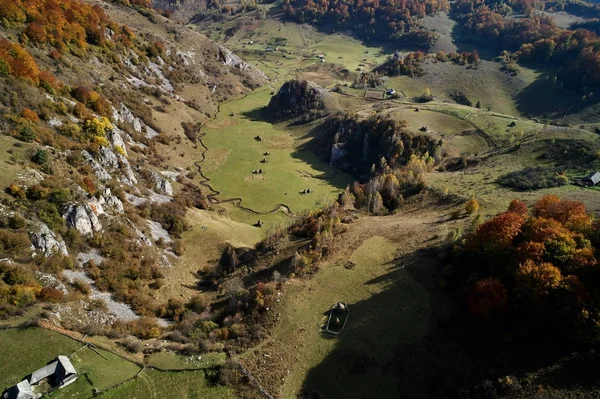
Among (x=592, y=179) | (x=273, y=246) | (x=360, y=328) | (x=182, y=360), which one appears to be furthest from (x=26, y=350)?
(x=592, y=179)

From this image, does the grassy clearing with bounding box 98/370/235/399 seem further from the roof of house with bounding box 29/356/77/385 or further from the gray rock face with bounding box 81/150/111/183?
the gray rock face with bounding box 81/150/111/183

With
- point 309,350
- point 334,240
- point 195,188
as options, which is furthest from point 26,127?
point 309,350

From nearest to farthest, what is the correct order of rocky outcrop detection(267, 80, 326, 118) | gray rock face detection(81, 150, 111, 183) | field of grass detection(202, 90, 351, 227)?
gray rock face detection(81, 150, 111, 183) → field of grass detection(202, 90, 351, 227) → rocky outcrop detection(267, 80, 326, 118)

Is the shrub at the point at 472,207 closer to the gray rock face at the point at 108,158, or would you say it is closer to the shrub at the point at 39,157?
the gray rock face at the point at 108,158

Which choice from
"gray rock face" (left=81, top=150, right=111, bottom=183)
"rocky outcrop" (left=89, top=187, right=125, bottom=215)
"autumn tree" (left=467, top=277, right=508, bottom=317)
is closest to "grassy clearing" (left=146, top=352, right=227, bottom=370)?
"autumn tree" (left=467, top=277, right=508, bottom=317)

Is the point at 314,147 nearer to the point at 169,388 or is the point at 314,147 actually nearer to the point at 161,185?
the point at 161,185

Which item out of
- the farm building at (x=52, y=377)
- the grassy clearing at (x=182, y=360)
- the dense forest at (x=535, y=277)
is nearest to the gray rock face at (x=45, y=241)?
the farm building at (x=52, y=377)

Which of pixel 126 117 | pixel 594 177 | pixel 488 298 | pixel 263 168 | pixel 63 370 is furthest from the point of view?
pixel 263 168
